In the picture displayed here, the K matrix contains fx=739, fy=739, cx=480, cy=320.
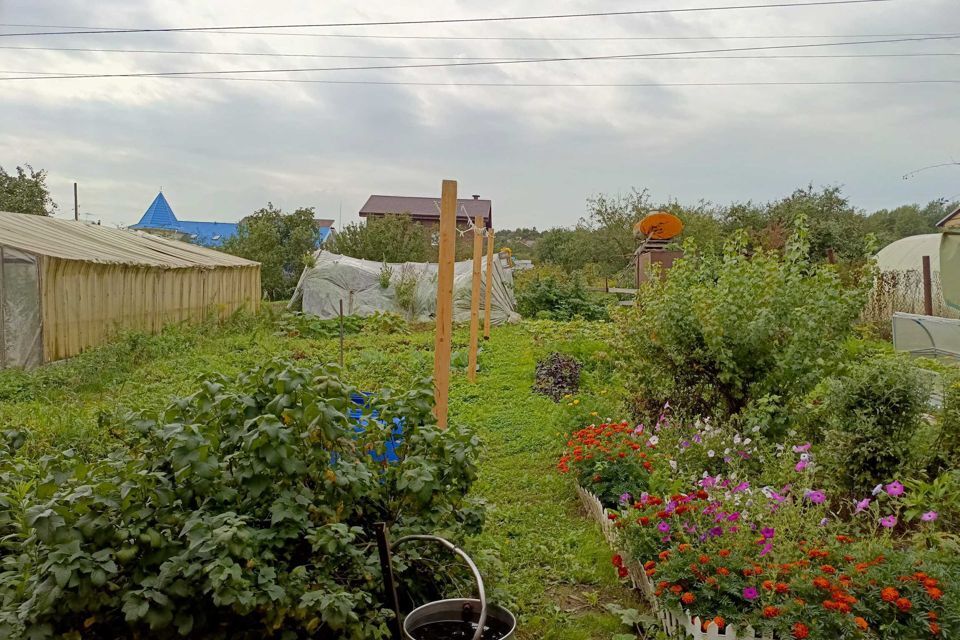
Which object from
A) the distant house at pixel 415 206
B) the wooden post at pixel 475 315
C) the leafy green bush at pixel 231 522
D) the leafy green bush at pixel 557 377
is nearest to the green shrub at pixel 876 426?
the leafy green bush at pixel 231 522

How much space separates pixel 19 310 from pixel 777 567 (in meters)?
10.5

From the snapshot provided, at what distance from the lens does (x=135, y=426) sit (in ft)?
9.12

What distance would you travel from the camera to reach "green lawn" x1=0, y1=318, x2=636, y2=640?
12.5 ft

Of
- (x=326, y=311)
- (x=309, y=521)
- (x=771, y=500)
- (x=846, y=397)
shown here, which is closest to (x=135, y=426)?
(x=309, y=521)

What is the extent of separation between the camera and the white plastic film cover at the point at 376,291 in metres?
18.8

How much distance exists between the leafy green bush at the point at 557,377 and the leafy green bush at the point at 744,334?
244 cm

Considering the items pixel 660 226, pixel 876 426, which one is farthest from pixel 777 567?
pixel 660 226

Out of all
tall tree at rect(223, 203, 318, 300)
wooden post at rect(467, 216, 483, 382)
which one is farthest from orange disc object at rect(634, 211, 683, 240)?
tall tree at rect(223, 203, 318, 300)

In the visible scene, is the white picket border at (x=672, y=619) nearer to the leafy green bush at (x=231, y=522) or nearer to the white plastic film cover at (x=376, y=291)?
the leafy green bush at (x=231, y=522)

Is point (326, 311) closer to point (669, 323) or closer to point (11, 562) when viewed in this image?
point (669, 323)

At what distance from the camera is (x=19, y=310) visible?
10.1 meters

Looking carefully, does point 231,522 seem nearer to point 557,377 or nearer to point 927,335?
point 557,377

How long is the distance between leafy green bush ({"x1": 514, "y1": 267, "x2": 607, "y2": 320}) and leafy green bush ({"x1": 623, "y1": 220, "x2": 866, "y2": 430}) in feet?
41.5

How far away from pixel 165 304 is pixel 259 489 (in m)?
13.2
